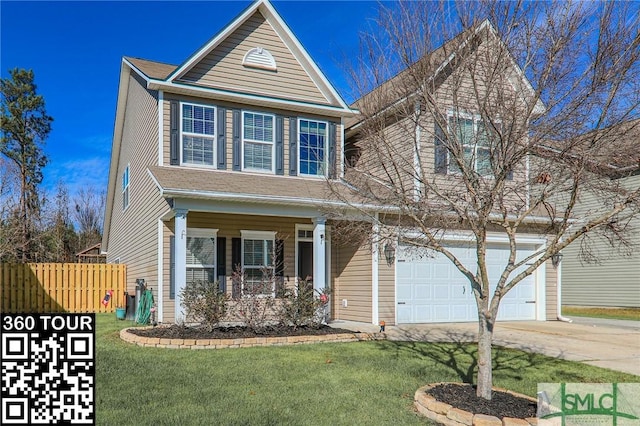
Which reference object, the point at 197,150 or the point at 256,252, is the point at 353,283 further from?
the point at 197,150

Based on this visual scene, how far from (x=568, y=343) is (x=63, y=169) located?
33550 millimetres

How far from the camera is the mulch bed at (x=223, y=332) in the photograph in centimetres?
983

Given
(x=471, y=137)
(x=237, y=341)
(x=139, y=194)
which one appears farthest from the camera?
(x=139, y=194)

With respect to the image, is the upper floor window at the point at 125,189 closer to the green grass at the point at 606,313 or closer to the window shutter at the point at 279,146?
the window shutter at the point at 279,146

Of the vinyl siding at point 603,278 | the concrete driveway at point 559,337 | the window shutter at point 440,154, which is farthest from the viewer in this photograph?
the vinyl siding at point 603,278

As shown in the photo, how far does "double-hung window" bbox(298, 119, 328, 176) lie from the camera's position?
547 inches

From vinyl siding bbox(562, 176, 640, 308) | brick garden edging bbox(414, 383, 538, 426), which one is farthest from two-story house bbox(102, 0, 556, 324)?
brick garden edging bbox(414, 383, 538, 426)

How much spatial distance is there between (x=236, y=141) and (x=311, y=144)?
2.06 metres

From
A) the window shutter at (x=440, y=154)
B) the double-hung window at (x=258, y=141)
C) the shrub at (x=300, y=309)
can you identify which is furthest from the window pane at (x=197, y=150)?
the window shutter at (x=440, y=154)

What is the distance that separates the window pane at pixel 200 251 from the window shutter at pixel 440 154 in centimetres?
687

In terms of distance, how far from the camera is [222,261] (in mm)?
12977

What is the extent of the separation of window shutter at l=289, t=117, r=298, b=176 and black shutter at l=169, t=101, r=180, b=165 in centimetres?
285

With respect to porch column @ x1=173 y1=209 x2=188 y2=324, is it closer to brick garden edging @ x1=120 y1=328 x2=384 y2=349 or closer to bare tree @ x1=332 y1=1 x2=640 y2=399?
brick garden edging @ x1=120 y1=328 x2=384 y2=349

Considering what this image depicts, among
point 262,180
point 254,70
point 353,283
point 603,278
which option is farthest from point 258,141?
point 603,278
